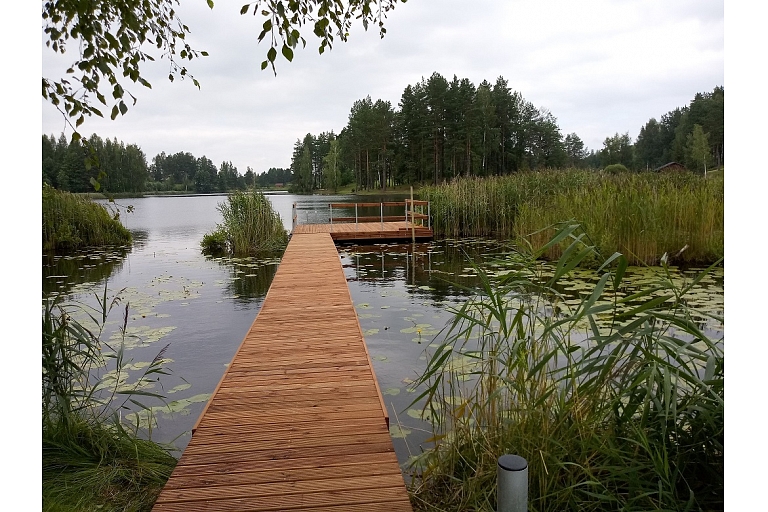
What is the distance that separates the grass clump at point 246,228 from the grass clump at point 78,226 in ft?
8.40

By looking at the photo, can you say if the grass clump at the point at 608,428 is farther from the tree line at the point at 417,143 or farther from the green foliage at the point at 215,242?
the green foliage at the point at 215,242

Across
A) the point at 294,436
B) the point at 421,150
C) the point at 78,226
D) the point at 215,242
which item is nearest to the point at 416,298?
the point at 294,436

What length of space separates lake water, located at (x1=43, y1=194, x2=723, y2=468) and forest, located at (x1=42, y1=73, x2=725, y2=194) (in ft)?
3.93

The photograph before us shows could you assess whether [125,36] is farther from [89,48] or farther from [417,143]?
[417,143]

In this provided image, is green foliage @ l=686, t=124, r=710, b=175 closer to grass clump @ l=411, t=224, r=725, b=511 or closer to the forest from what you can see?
the forest

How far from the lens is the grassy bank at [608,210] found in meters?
3.47

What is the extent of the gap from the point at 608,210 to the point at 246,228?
7.13 m

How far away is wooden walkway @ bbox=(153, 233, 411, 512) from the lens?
5.11 ft

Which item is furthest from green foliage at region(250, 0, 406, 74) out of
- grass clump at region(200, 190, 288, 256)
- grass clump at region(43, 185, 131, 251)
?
grass clump at region(43, 185, 131, 251)
